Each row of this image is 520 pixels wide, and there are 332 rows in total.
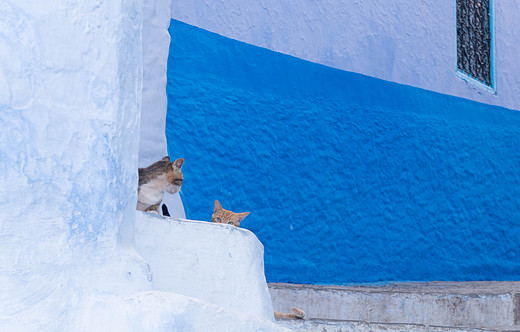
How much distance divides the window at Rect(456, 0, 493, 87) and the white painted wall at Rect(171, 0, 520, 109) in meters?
0.12

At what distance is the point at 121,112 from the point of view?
56.1 inches

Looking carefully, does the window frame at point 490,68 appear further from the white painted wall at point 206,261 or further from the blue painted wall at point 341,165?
the white painted wall at point 206,261

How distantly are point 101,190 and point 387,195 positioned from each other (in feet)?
12.4

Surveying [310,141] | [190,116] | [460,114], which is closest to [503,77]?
[460,114]

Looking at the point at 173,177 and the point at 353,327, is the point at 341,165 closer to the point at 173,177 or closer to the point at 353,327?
the point at 353,327

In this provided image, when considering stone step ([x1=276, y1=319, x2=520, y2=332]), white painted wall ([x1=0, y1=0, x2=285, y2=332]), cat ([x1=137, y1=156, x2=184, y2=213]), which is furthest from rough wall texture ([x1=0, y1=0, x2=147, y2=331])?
stone step ([x1=276, y1=319, x2=520, y2=332])

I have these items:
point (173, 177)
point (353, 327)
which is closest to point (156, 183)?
point (173, 177)

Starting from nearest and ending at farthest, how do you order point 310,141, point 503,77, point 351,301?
point 351,301, point 310,141, point 503,77

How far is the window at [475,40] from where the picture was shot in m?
5.88

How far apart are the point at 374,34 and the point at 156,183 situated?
10.3 feet

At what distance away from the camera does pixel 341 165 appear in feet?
15.3

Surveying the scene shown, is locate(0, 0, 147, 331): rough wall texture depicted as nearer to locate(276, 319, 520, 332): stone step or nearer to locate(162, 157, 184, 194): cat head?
locate(162, 157, 184, 194): cat head

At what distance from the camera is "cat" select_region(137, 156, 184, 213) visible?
7.90ft

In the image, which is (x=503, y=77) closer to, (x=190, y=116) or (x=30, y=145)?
(x=190, y=116)
